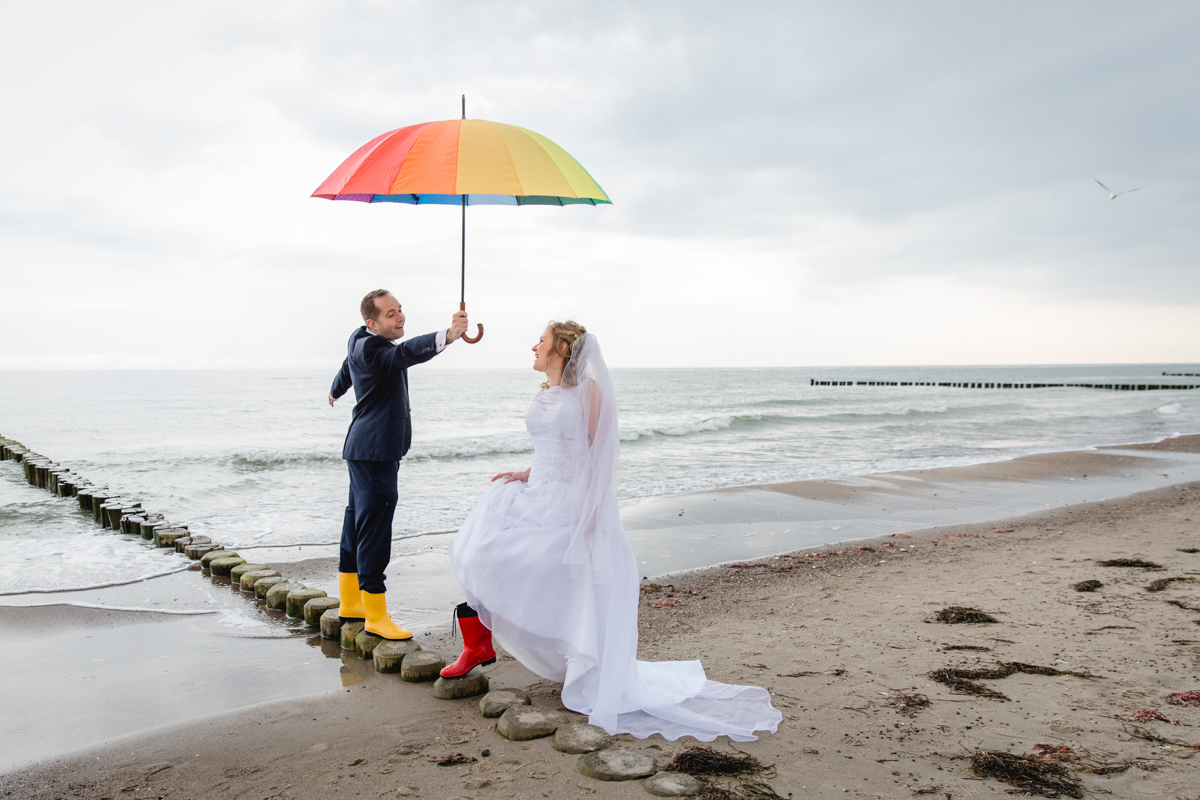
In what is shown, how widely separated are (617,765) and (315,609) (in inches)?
134

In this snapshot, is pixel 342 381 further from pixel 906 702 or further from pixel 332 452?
pixel 332 452

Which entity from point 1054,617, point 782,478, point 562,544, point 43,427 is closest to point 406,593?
point 562,544

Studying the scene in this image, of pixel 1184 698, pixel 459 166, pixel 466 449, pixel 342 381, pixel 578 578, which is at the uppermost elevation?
pixel 459 166

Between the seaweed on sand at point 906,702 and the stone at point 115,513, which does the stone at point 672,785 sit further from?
the stone at point 115,513

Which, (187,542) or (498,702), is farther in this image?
(187,542)

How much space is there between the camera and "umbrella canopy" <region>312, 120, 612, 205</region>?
4.33 metres

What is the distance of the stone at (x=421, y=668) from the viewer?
4527 millimetres

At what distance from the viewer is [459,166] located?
4.36m

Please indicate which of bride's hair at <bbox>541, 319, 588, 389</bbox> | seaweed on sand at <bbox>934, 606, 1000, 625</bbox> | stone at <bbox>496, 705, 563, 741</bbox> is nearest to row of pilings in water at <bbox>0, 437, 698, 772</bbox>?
stone at <bbox>496, 705, 563, 741</bbox>

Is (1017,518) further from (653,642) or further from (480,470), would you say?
(480,470)

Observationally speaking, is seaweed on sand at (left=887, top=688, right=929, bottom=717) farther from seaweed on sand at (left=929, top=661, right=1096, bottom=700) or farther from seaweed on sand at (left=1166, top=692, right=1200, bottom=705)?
seaweed on sand at (left=1166, top=692, right=1200, bottom=705)

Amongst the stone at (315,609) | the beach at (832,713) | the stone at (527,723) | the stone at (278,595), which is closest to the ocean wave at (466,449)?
the stone at (278,595)

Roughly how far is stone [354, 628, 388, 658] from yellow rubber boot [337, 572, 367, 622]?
9.1 inches

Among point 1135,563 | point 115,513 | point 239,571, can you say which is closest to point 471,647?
point 239,571
